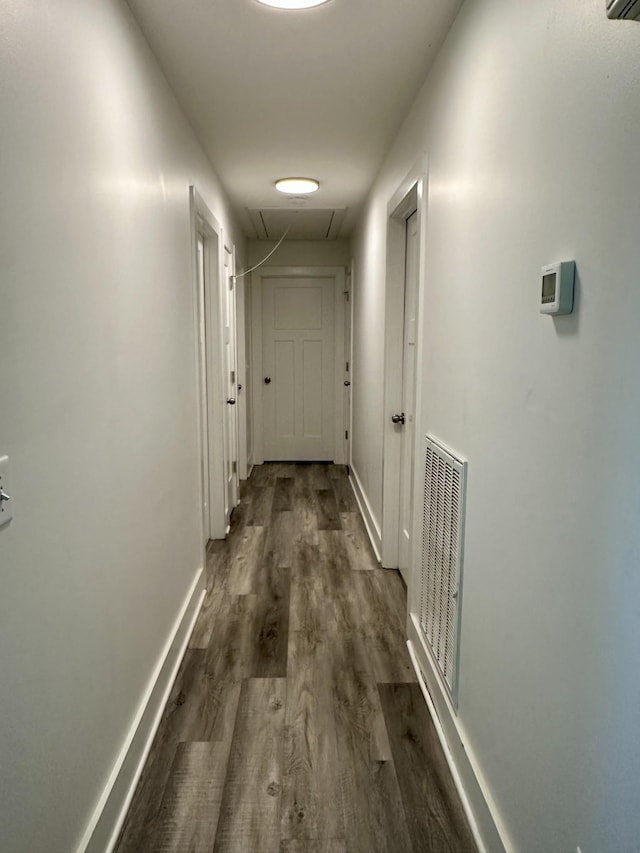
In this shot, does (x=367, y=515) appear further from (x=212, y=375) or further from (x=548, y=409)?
(x=548, y=409)

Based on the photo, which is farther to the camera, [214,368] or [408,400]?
[214,368]

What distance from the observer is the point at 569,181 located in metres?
0.99

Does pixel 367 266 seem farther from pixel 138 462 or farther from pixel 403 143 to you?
pixel 138 462

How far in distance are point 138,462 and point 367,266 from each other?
8.87 feet

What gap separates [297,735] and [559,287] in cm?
161

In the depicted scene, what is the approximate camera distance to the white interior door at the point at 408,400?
282cm

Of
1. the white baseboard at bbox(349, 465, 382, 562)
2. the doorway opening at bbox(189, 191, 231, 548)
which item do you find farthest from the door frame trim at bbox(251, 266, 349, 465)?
the doorway opening at bbox(189, 191, 231, 548)

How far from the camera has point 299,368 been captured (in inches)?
228

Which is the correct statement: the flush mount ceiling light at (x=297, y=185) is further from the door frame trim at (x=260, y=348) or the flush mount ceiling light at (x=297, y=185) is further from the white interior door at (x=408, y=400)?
the door frame trim at (x=260, y=348)

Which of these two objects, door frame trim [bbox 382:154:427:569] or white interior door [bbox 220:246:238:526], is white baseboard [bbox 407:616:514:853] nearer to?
door frame trim [bbox 382:154:427:569]

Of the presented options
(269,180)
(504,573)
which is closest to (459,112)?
(504,573)

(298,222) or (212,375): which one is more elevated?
(298,222)

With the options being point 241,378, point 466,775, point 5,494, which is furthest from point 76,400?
point 241,378

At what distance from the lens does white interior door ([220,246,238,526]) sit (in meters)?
3.70
